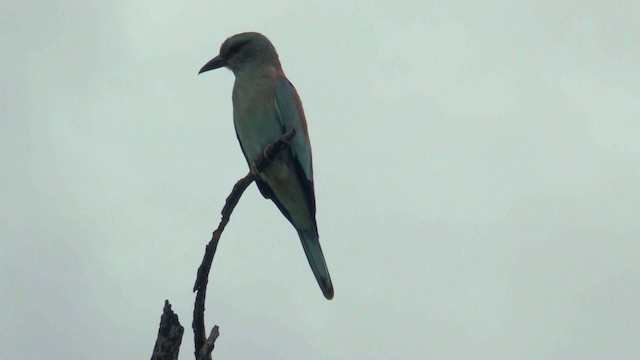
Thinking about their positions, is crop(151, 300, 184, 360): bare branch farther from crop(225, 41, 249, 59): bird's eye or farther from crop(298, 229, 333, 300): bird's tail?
crop(225, 41, 249, 59): bird's eye

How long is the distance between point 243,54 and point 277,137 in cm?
115

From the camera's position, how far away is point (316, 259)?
791cm

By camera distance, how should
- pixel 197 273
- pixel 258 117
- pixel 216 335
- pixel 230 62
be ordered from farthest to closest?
pixel 230 62
pixel 258 117
pixel 197 273
pixel 216 335

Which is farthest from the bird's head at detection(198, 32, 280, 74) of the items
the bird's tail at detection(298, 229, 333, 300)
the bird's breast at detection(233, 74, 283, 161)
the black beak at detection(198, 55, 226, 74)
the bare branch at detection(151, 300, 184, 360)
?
the bare branch at detection(151, 300, 184, 360)

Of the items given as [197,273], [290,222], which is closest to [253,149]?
[290,222]

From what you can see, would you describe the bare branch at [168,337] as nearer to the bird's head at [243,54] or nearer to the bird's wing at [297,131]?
the bird's wing at [297,131]

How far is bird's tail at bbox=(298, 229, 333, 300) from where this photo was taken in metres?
7.61

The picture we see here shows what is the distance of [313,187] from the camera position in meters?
8.25

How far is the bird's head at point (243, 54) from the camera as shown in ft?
28.6

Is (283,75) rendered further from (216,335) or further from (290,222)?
(216,335)

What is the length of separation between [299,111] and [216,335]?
3851 mm

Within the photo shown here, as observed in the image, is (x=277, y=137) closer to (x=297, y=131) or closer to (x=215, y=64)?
(x=297, y=131)

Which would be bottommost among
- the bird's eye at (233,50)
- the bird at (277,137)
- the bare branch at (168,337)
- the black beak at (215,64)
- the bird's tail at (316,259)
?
the bare branch at (168,337)

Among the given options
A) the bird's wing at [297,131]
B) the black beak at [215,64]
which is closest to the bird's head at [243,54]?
the black beak at [215,64]
